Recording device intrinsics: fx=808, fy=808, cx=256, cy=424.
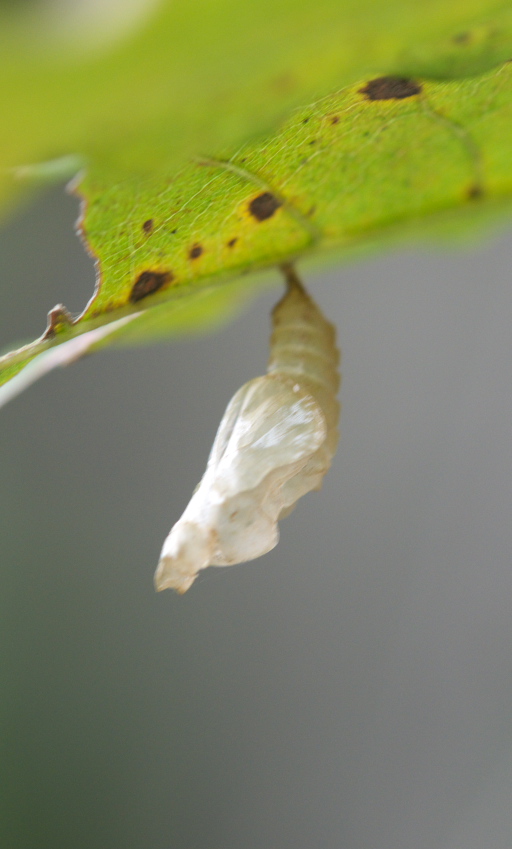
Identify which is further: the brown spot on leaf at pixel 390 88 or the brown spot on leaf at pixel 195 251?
the brown spot on leaf at pixel 195 251

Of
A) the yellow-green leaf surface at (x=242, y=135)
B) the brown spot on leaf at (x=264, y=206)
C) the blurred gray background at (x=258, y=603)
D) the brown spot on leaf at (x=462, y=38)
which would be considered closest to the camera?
the yellow-green leaf surface at (x=242, y=135)

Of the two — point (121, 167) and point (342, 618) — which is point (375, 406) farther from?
point (121, 167)

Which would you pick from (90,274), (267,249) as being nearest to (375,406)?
(90,274)

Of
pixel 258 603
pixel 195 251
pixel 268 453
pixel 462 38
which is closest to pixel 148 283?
pixel 195 251

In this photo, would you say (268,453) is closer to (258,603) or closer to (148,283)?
(148,283)

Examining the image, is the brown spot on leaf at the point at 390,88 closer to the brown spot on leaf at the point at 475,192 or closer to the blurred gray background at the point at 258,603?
the brown spot on leaf at the point at 475,192

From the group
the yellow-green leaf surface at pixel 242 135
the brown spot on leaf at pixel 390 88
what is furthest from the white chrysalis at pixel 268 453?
the brown spot on leaf at pixel 390 88
